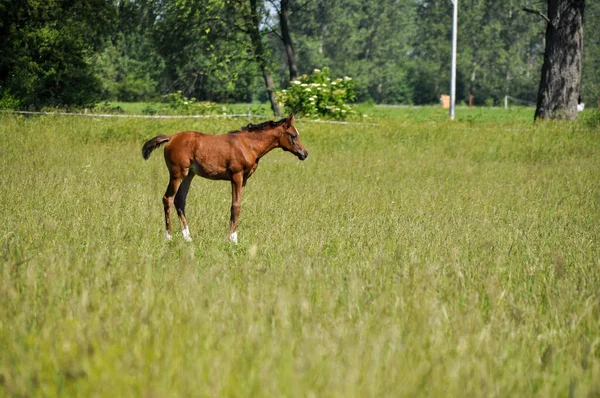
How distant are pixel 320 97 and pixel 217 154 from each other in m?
18.1

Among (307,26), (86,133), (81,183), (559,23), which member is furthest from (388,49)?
(81,183)

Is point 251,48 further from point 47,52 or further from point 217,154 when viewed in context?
point 217,154

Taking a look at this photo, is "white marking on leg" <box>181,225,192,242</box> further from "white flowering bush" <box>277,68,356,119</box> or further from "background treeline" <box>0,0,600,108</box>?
"white flowering bush" <box>277,68,356,119</box>

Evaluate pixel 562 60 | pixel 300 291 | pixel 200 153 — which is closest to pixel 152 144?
pixel 200 153

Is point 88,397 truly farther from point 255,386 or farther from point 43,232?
point 43,232

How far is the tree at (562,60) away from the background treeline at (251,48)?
11.9 m

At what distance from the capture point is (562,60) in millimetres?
27047

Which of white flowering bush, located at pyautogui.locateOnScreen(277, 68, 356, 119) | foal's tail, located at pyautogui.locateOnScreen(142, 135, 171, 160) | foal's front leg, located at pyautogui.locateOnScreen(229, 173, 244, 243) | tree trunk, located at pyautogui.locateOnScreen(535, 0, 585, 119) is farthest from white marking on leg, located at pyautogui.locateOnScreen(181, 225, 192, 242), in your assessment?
tree trunk, located at pyautogui.locateOnScreen(535, 0, 585, 119)

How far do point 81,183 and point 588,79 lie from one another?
74572 millimetres

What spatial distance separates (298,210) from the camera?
11.7 meters

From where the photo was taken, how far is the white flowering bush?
27594 millimetres

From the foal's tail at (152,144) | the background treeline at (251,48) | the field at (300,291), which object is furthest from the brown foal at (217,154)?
the background treeline at (251,48)

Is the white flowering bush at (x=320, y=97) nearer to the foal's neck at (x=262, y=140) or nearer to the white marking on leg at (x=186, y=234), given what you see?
the foal's neck at (x=262, y=140)

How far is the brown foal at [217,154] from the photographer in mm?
9984
